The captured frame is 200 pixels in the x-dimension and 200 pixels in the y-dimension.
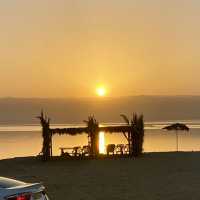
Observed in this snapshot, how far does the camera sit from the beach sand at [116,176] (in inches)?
752

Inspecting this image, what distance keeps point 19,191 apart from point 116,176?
1583 centimetres

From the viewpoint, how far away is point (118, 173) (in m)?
26.7

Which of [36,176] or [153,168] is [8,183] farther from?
[153,168]

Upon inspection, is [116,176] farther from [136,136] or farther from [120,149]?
[120,149]

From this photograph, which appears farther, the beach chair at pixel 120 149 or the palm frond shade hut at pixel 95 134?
the beach chair at pixel 120 149

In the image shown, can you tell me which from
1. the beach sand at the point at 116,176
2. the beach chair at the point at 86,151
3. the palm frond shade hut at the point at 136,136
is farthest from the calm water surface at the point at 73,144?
the beach sand at the point at 116,176

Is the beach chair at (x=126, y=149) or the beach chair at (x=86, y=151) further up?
the beach chair at (x=126, y=149)

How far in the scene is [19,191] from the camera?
9.59 meters

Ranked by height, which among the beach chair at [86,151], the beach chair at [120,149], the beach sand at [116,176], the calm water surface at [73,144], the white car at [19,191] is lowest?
the white car at [19,191]

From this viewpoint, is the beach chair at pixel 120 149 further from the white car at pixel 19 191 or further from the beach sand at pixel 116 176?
the white car at pixel 19 191

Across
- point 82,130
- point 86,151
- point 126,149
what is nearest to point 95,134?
point 86,151

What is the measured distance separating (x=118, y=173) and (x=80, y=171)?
2279 millimetres

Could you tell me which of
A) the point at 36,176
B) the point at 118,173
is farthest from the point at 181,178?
the point at 36,176

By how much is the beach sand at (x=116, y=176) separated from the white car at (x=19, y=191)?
8.01 m
